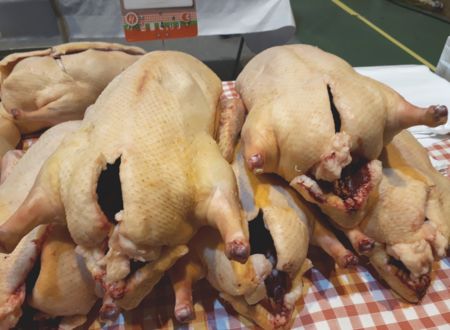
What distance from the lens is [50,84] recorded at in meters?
1.42

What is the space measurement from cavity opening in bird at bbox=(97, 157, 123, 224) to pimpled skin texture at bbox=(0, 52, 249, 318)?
0.03 m

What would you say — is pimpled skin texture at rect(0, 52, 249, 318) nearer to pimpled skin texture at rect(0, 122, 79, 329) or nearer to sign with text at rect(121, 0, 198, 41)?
pimpled skin texture at rect(0, 122, 79, 329)

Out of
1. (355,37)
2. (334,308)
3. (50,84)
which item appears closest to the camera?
(334,308)

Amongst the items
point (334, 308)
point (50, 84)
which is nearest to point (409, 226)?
point (334, 308)

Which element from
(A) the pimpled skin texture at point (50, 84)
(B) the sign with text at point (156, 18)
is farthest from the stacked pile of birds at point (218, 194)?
(B) the sign with text at point (156, 18)

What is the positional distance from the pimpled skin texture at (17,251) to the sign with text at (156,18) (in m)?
1.11

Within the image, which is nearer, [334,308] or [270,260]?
[270,260]

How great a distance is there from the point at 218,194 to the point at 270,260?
0.22 m

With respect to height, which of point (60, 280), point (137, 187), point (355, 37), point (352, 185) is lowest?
point (355, 37)

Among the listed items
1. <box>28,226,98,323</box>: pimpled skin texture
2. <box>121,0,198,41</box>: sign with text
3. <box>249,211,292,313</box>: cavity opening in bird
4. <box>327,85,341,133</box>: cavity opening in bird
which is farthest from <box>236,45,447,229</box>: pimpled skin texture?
<box>121,0,198,41</box>: sign with text

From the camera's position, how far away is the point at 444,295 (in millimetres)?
1121

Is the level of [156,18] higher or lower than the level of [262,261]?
higher

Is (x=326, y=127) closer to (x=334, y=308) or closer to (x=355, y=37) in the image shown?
(x=334, y=308)

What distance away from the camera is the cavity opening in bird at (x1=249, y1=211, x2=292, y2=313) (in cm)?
95
